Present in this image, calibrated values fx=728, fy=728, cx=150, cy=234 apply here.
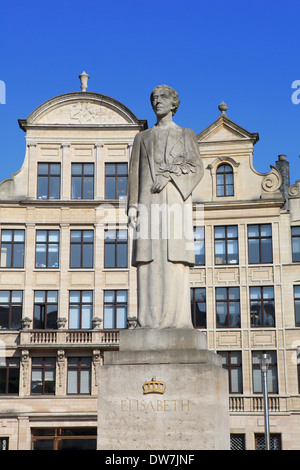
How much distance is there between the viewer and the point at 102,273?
113ft

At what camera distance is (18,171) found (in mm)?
35750

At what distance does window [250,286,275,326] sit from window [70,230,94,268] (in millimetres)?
7926

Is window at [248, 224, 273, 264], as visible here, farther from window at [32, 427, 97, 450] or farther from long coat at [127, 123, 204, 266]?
long coat at [127, 123, 204, 266]

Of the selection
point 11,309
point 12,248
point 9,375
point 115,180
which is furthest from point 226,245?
point 9,375

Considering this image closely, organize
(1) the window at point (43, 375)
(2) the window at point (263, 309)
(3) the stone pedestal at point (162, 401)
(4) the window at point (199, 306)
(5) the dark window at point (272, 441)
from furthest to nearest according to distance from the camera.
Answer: (4) the window at point (199, 306) < (2) the window at point (263, 309) < (1) the window at point (43, 375) < (5) the dark window at point (272, 441) < (3) the stone pedestal at point (162, 401)

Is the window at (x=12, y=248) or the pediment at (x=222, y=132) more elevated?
the pediment at (x=222, y=132)

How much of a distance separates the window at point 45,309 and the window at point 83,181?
4949 millimetres

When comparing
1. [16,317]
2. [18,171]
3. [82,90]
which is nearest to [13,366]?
[16,317]

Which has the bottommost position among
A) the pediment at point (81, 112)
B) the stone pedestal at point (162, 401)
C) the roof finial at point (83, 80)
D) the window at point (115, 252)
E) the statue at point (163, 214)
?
the stone pedestal at point (162, 401)

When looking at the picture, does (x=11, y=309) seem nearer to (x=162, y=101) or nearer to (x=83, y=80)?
(x=83, y=80)

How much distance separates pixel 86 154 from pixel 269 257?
1017 cm

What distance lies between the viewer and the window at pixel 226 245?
34.6 metres

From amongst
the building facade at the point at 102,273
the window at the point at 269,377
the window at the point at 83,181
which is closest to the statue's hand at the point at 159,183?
the building facade at the point at 102,273

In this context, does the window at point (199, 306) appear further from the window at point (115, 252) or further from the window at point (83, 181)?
the window at point (83, 181)
